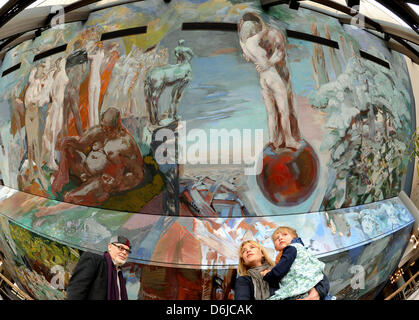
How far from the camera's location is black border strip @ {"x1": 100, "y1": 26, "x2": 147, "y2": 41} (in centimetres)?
711

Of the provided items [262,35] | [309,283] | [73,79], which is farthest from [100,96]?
[309,283]

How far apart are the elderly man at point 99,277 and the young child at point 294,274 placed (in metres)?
1.34

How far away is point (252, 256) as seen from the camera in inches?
115

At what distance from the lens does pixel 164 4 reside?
7.16 m

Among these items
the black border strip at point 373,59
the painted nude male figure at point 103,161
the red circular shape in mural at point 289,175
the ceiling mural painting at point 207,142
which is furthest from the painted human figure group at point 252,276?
the black border strip at point 373,59

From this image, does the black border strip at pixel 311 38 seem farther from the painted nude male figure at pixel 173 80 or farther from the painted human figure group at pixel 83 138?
the painted human figure group at pixel 83 138

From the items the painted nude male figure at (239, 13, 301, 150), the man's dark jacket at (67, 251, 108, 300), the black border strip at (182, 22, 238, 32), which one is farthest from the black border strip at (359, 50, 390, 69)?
the man's dark jacket at (67, 251, 108, 300)

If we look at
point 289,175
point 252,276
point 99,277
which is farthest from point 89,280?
point 289,175

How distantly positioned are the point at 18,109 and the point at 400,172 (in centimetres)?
1152

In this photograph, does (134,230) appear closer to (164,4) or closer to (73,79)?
(73,79)

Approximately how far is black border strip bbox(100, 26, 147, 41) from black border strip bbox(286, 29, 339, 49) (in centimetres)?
347

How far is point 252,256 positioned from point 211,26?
18.7 feet

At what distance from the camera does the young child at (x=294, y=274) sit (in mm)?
2732
